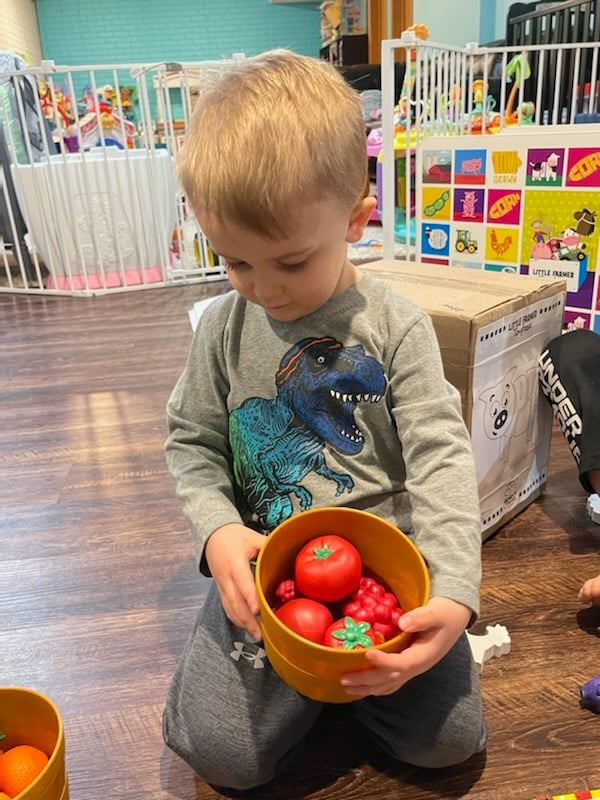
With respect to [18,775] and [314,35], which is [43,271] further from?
[314,35]

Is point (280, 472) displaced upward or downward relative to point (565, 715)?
upward

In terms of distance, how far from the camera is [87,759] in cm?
70

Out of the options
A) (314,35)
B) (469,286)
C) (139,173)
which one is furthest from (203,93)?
(314,35)

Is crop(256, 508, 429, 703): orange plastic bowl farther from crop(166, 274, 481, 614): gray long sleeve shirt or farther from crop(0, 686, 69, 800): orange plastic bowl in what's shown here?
crop(0, 686, 69, 800): orange plastic bowl

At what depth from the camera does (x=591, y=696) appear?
28.7 inches

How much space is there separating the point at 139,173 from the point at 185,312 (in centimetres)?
78

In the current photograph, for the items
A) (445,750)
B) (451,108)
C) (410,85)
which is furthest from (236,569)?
(451,108)

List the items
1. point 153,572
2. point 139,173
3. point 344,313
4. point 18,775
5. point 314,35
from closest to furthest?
point 18,775, point 344,313, point 153,572, point 139,173, point 314,35

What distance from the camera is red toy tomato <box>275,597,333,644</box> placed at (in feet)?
1.78

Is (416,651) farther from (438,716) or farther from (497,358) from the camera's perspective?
(497,358)

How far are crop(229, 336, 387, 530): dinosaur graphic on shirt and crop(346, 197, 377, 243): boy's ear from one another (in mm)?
102

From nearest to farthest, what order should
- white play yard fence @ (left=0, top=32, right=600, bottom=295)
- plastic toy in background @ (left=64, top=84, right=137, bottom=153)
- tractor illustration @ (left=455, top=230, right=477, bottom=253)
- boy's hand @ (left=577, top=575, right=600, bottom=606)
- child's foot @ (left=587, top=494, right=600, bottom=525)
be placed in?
boy's hand @ (left=577, top=575, right=600, bottom=606), child's foot @ (left=587, top=494, right=600, bottom=525), tractor illustration @ (left=455, top=230, right=477, bottom=253), white play yard fence @ (left=0, top=32, right=600, bottom=295), plastic toy in background @ (left=64, top=84, right=137, bottom=153)

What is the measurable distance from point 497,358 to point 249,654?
0.52 meters

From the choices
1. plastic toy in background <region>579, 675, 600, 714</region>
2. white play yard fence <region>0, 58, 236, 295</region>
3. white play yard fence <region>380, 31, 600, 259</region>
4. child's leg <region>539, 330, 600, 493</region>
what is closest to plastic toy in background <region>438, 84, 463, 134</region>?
white play yard fence <region>380, 31, 600, 259</region>
